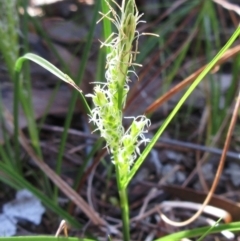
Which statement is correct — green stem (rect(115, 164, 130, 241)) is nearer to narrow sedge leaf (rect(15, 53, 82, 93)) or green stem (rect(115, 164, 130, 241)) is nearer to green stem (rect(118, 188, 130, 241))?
green stem (rect(118, 188, 130, 241))

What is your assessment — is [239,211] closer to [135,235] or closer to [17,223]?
[135,235]

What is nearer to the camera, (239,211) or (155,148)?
(239,211)

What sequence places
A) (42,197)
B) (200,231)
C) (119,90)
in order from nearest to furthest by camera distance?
1. (119,90)
2. (200,231)
3. (42,197)

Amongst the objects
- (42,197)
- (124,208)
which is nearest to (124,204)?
(124,208)

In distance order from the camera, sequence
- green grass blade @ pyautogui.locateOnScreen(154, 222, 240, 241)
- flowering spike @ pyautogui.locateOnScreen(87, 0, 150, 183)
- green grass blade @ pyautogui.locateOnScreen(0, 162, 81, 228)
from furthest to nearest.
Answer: green grass blade @ pyautogui.locateOnScreen(0, 162, 81, 228) → green grass blade @ pyautogui.locateOnScreen(154, 222, 240, 241) → flowering spike @ pyautogui.locateOnScreen(87, 0, 150, 183)

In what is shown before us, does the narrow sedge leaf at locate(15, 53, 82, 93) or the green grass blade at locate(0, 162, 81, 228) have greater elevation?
the narrow sedge leaf at locate(15, 53, 82, 93)

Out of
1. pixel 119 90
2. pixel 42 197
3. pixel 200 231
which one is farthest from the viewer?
pixel 42 197

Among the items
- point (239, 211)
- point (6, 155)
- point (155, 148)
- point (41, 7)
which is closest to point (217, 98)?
point (155, 148)

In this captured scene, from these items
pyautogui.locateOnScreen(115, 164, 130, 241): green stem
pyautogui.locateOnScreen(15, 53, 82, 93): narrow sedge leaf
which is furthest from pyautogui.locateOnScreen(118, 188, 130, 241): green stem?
pyautogui.locateOnScreen(15, 53, 82, 93): narrow sedge leaf

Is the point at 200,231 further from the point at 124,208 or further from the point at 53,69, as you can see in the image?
the point at 53,69

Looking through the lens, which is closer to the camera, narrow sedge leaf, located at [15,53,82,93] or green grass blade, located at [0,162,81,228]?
narrow sedge leaf, located at [15,53,82,93]

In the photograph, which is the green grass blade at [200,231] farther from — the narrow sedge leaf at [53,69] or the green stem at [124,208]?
the narrow sedge leaf at [53,69]
